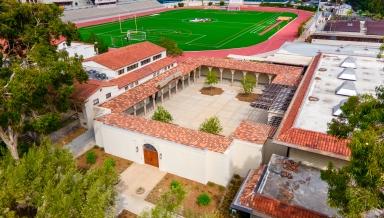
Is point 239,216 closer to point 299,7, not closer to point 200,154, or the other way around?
point 200,154

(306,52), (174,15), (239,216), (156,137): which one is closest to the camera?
(239,216)

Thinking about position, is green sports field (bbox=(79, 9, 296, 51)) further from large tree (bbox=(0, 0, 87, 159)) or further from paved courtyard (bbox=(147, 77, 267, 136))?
large tree (bbox=(0, 0, 87, 159))

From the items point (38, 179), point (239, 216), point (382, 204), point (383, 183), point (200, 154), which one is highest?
point (383, 183)

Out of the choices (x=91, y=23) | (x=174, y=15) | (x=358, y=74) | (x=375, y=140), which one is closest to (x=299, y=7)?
(x=174, y=15)

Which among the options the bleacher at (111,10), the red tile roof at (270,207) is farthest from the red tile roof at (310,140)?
the bleacher at (111,10)

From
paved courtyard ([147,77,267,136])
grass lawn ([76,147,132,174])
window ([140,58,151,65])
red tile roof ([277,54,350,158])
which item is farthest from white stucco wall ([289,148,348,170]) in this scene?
window ([140,58,151,65])

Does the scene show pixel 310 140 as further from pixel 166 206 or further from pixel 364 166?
pixel 166 206
